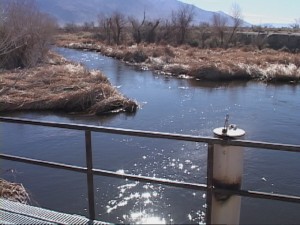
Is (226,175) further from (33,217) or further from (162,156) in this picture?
(162,156)

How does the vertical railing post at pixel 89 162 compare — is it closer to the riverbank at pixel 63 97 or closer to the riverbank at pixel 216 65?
the riverbank at pixel 63 97

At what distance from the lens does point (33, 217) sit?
4285 mm

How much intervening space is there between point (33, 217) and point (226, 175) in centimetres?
192

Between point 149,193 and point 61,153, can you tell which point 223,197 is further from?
point 61,153

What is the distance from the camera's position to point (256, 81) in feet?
82.5

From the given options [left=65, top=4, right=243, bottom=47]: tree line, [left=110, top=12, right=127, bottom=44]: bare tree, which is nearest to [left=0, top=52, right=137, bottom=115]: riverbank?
[left=65, top=4, right=243, bottom=47]: tree line

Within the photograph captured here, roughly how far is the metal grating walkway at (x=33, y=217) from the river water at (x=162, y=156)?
359 centimetres

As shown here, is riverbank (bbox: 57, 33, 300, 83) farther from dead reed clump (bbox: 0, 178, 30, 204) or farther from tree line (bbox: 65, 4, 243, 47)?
dead reed clump (bbox: 0, 178, 30, 204)

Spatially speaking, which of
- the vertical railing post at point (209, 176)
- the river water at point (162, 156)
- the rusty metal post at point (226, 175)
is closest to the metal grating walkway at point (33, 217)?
the vertical railing post at point (209, 176)

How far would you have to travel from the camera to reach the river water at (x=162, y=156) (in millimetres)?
8453

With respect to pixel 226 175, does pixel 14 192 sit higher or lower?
lower

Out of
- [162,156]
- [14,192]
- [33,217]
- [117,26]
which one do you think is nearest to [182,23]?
[117,26]

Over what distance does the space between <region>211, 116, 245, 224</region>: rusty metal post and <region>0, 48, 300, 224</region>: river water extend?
4.09 m

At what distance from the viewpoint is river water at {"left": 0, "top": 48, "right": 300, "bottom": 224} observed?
8.45 metres
